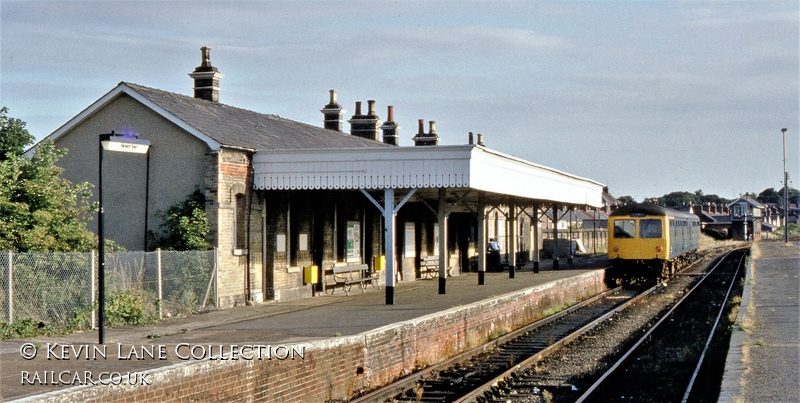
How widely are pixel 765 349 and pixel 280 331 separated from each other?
7.53m

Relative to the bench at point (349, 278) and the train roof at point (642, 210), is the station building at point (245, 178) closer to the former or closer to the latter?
the bench at point (349, 278)

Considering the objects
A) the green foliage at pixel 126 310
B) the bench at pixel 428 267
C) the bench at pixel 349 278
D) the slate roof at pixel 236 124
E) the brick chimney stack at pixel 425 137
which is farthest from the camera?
the brick chimney stack at pixel 425 137

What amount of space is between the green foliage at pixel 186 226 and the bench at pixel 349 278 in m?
4.50

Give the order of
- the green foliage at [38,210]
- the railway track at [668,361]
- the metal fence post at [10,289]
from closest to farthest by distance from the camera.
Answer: the railway track at [668,361]
the metal fence post at [10,289]
the green foliage at [38,210]

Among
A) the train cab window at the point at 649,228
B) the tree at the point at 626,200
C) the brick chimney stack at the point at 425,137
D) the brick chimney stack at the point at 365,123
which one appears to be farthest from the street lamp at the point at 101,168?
the tree at the point at 626,200

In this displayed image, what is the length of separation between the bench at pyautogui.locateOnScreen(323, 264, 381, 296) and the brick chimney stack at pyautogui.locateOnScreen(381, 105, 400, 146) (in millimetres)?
13309

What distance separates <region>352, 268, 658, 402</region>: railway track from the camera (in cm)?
1059

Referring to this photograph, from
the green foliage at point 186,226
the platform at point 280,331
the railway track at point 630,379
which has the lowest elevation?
the railway track at point 630,379

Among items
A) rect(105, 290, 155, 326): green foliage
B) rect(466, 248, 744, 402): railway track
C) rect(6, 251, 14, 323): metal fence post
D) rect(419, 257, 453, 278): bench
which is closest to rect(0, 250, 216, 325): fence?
rect(6, 251, 14, 323): metal fence post

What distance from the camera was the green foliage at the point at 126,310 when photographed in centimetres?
1313

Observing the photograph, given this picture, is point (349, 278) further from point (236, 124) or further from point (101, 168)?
point (101, 168)

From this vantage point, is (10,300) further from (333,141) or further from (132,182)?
(333,141)

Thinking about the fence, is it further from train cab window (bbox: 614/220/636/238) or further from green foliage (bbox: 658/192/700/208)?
green foliage (bbox: 658/192/700/208)

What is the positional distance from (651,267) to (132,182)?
66.4 ft
